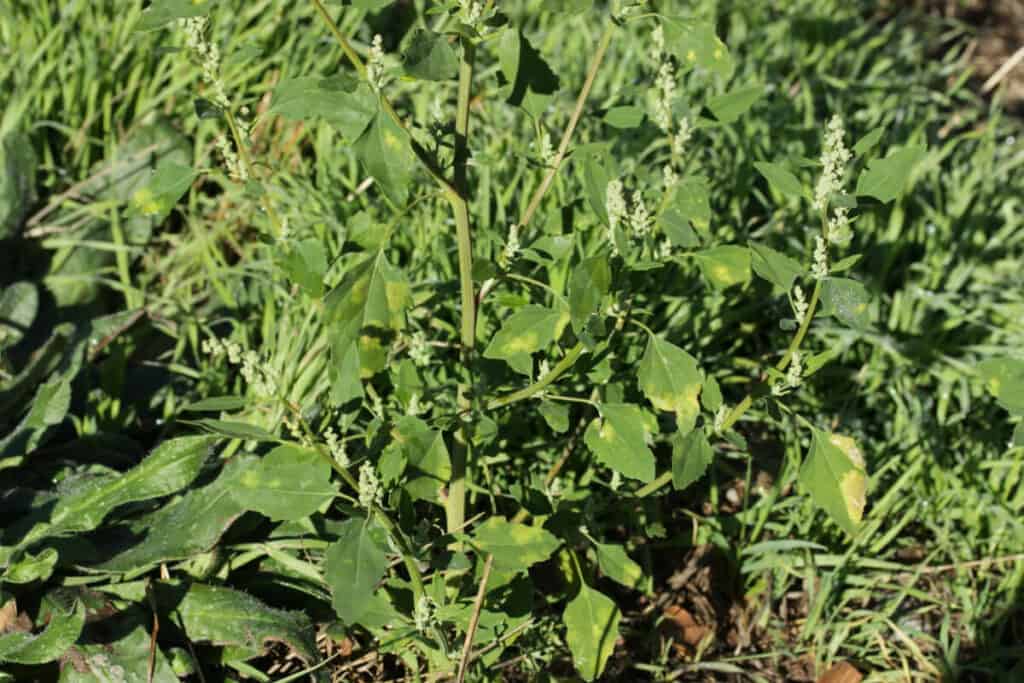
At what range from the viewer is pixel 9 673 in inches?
76.3

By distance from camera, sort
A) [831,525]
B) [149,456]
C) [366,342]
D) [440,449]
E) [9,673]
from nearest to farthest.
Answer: [366,342]
[440,449]
[9,673]
[149,456]
[831,525]

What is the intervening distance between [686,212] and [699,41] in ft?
0.94

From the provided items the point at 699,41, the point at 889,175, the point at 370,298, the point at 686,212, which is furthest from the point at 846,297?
the point at 370,298

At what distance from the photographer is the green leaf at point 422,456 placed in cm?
170

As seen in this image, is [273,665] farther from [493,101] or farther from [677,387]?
[493,101]

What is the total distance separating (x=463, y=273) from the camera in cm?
173

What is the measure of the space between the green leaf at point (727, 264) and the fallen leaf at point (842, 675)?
0.90 meters

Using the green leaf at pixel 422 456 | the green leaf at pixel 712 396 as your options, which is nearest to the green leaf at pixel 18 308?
the green leaf at pixel 422 456

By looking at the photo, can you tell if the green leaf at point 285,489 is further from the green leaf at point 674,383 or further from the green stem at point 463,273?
the green leaf at point 674,383

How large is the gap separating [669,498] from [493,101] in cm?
129

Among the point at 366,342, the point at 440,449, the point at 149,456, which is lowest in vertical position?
Result: the point at 149,456

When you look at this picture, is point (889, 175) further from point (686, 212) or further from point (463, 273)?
point (463, 273)

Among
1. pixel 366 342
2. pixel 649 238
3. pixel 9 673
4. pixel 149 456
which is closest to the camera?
pixel 366 342

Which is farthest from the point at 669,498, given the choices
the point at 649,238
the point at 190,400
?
the point at 190,400
